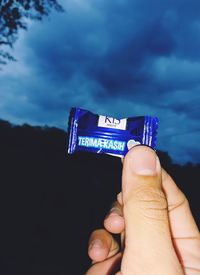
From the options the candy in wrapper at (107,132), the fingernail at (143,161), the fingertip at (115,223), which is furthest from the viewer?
the fingertip at (115,223)

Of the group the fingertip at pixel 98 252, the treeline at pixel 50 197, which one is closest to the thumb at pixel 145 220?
the fingertip at pixel 98 252

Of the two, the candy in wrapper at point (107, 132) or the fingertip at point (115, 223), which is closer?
the candy in wrapper at point (107, 132)

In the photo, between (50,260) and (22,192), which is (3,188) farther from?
(50,260)

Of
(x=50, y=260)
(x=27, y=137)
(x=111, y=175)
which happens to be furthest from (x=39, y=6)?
(x=50, y=260)

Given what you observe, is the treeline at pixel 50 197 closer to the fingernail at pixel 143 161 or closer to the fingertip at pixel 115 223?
the fingertip at pixel 115 223

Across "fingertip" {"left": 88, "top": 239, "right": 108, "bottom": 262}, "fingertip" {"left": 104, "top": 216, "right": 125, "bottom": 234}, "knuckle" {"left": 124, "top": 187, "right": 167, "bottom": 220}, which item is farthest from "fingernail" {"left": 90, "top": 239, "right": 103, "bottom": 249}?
"knuckle" {"left": 124, "top": 187, "right": 167, "bottom": 220}

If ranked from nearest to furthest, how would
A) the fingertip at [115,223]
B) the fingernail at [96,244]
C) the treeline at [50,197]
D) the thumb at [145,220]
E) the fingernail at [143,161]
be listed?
the thumb at [145,220]
the fingernail at [143,161]
the fingertip at [115,223]
the fingernail at [96,244]
the treeline at [50,197]

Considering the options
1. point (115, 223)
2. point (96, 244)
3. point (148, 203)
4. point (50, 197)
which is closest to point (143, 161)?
point (148, 203)

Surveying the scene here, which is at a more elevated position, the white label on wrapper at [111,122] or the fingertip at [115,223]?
the white label on wrapper at [111,122]
